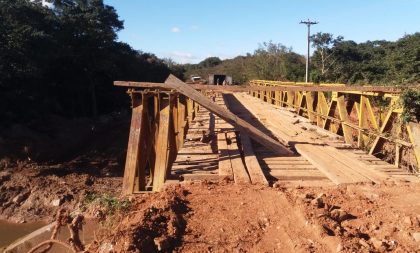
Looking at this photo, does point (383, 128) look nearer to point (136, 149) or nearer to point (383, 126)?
point (383, 126)

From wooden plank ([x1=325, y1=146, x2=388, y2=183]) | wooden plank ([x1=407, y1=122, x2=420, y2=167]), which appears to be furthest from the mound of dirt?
wooden plank ([x1=407, y1=122, x2=420, y2=167])

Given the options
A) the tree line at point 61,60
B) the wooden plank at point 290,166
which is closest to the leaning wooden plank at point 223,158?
the wooden plank at point 290,166

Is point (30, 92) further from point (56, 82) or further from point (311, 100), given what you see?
point (311, 100)

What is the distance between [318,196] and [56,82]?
27.1m

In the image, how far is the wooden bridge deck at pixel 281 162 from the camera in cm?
524

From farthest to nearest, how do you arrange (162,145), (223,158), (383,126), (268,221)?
(383,126) < (223,158) < (162,145) < (268,221)

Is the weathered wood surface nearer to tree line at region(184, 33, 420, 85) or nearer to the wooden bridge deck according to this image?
the wooden bridge deck

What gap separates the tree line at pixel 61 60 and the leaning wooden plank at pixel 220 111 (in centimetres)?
1563

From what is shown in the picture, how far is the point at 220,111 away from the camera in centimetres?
638

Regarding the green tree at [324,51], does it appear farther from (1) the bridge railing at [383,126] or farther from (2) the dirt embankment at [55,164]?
(1) the bridge railing at [383,126]

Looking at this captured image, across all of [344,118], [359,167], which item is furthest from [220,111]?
[344,118]

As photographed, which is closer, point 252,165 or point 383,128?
point 252,165

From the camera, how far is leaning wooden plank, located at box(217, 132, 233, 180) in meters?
5.38

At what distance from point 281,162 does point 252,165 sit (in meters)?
0.64
